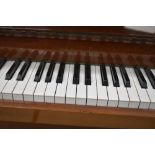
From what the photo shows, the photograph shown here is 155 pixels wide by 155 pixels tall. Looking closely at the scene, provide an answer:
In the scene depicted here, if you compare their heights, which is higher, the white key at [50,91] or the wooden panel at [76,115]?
the white key at [50,91]

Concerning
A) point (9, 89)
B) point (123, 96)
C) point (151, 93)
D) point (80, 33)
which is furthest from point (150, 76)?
point (9, 89)

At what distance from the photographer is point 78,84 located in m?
1.36

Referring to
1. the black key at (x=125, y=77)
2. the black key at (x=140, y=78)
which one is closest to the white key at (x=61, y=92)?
the black key at (x=125, y=77)

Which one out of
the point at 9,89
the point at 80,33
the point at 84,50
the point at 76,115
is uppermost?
the point at 80,33

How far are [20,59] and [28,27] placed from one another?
11.3 inches

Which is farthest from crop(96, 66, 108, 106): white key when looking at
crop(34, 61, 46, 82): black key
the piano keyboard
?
crop(34, 61, 46, 82): black key

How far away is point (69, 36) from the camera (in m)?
1.43

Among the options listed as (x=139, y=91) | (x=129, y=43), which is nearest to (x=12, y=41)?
(x=129, y=43)

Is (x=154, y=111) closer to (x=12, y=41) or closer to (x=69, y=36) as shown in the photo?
(x=69, y=36)

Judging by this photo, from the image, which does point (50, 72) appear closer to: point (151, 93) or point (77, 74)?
point (77, 74)

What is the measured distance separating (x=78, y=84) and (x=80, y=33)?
1.12 feet

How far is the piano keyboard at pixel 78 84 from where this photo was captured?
1262mm

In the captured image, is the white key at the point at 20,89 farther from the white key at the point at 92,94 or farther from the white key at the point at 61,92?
the white key at the point at 92,94

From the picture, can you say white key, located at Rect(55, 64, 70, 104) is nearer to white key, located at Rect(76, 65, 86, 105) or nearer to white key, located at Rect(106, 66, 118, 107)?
white key, located at Rect(76, 65, 86, 105)
